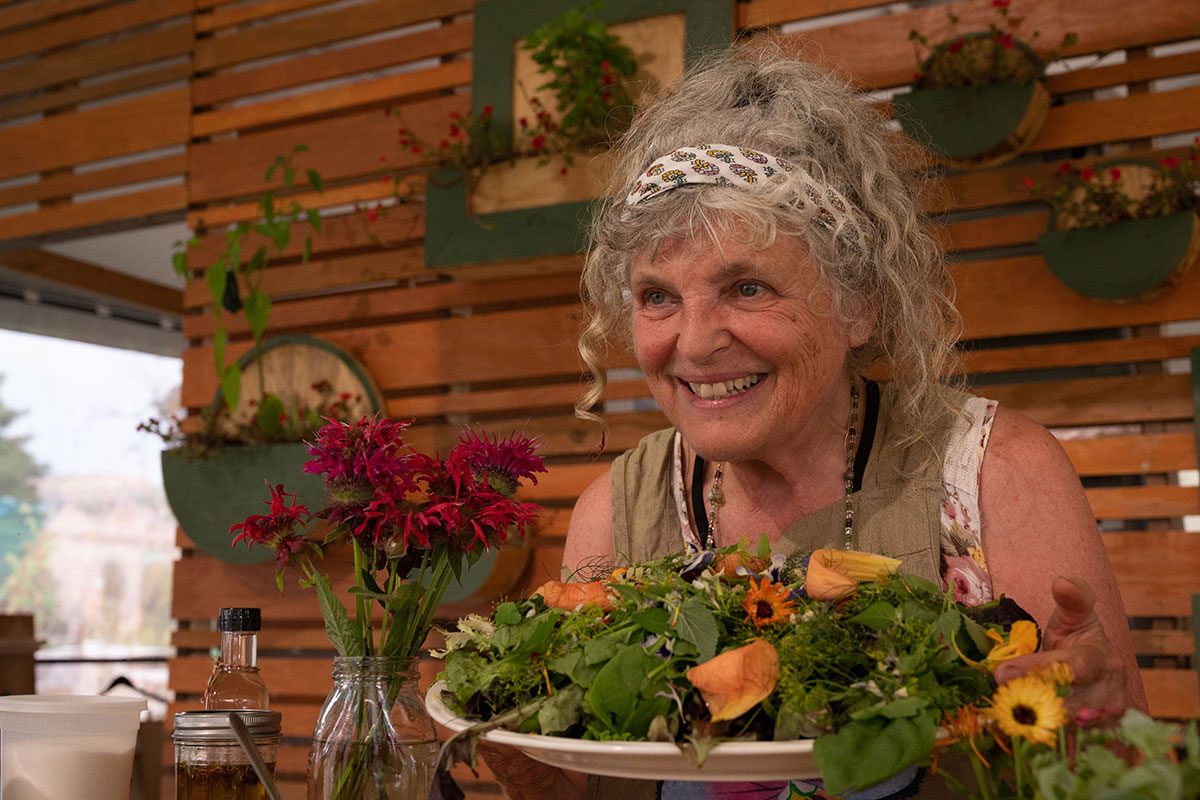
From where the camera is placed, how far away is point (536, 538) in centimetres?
325

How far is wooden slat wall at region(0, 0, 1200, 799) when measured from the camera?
2.61 metres

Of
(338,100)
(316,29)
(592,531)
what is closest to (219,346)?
(338,100)

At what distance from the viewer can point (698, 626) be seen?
789 millimetres

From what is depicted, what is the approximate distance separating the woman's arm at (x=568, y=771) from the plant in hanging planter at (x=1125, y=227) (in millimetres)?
1419

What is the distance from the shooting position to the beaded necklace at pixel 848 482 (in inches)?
55.7

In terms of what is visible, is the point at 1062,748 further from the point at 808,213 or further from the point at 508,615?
the point at 808,213

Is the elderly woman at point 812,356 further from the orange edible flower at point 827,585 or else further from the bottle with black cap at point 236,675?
the orange edible flower at point 827,585

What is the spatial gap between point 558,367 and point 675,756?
2.59 m

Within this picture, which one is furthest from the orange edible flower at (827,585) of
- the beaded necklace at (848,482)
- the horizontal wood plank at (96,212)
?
the horizontal wood plank at (96,212)

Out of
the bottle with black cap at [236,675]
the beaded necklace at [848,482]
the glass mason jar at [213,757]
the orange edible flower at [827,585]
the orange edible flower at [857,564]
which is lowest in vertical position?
the glass mason jar at [213,757]

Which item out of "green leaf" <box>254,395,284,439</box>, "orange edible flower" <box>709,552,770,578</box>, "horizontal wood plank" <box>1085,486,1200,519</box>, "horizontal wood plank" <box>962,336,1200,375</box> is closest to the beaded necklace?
"orange edible flower" <box>709,552,770,578</box>

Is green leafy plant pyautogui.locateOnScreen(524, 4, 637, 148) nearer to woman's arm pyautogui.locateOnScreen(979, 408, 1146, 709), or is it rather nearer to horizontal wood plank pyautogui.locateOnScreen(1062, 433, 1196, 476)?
horizontal wood plank pyautogui.locateOnScreen(1062, 433, 1196, 476)

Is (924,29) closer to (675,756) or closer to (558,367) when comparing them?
(558,367)

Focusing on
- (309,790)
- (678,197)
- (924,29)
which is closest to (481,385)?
(924,29)
